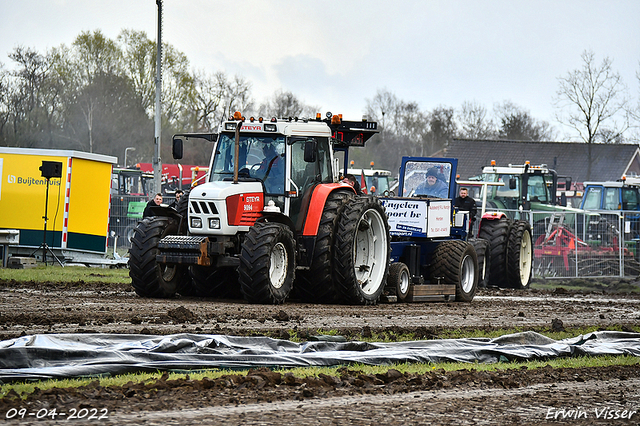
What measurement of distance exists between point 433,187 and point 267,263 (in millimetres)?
6287

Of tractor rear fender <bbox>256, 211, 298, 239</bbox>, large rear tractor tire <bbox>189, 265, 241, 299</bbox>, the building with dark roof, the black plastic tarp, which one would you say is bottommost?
the black plastic tarp

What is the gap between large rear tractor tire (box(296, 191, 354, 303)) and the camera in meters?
12.6

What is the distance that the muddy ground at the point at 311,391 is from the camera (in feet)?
15.9

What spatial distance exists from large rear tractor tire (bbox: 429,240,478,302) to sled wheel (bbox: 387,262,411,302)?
3.02 ft

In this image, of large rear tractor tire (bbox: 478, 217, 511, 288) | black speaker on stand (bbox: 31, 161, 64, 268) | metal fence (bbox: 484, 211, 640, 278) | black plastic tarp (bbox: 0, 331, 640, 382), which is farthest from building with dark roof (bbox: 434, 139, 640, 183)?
black plastic tarp (bbox: 0, 331, 640, 382)

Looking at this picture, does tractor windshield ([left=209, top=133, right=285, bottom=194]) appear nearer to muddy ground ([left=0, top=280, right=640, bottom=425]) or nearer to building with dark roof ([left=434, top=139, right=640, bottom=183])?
muddy ground ([left=0, top=280, right=640, bottom=425])

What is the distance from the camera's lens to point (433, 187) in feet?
55.2

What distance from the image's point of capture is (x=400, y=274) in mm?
14422

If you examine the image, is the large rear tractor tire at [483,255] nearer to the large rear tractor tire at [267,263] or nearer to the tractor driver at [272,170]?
the tractor driver at [272,170]

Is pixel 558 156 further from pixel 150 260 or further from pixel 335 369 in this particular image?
pixel 335 369

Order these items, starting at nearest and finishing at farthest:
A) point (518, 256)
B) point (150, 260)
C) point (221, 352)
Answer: point (221, 352) < point (150, 260) < point (518, 256)

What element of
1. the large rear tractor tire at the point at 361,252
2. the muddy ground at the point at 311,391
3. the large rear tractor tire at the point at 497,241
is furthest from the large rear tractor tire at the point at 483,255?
the muddy ground at the point at 311,391

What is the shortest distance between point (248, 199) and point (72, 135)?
4243 centimetres

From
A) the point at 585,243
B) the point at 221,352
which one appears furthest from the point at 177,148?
the point at 585,243
